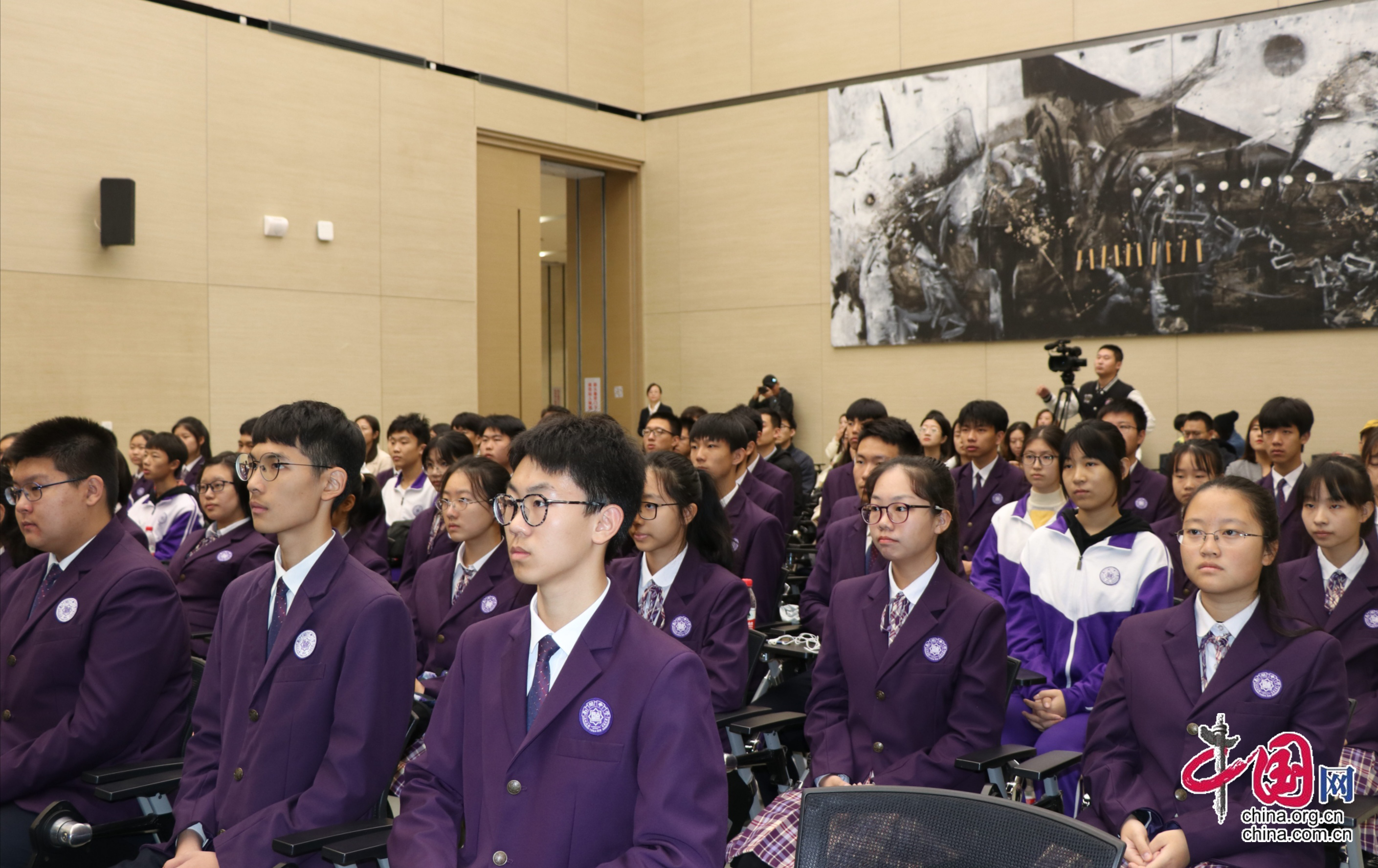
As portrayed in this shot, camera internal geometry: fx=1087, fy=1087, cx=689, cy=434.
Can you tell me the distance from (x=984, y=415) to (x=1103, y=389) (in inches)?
120

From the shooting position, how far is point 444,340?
10.2m

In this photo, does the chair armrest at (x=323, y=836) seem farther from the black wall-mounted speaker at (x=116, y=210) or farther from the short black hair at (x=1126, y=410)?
the black wall-mounted speaker at (x=116, y=210)

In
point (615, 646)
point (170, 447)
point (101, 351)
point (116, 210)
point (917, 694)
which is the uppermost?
point (116, 210)

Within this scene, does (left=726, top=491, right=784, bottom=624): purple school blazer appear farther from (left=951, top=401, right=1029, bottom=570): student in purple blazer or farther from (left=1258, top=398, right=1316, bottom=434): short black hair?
(left=1258, top=398, right=1316, bottom=434): short black hair

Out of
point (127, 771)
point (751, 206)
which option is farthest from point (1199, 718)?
point (751, 206)

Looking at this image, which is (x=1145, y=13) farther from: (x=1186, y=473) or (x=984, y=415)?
(x=1186, y=473)

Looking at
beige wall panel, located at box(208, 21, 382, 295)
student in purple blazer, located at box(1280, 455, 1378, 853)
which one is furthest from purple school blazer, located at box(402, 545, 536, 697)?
beige wall panel, located at box(208, 21, 382, 295)

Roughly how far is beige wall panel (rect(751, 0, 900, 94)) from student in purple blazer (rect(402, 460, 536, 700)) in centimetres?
808

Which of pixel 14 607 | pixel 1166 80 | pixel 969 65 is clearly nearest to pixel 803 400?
pixel 969 65

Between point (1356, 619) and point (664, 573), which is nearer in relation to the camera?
point (1356, 619)

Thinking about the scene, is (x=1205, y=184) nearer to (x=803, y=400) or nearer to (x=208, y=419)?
(x=803, y=400)

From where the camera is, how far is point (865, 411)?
263 inches

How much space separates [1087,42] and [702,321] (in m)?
4.60

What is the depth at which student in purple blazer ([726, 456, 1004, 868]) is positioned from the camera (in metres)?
2.64
